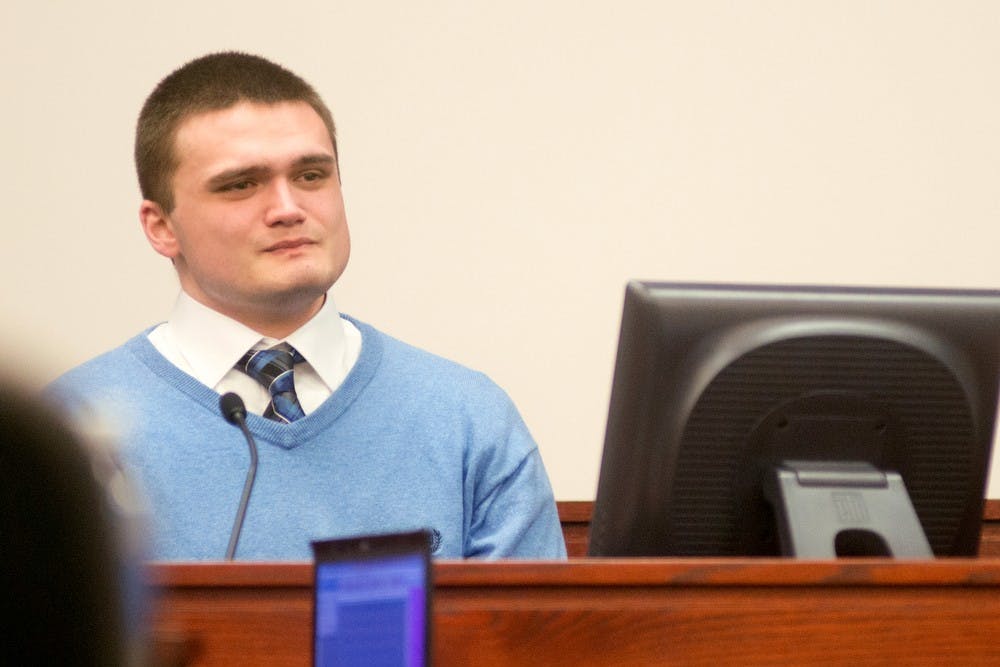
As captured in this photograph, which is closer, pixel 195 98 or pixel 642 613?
pixel 642 613

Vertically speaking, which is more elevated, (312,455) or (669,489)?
(312,455)

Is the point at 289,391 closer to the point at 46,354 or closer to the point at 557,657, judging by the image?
the point at 557,657

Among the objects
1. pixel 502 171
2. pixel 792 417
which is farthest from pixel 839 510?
pixel 502 171

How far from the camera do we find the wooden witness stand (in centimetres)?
91

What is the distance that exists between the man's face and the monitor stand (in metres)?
0.78

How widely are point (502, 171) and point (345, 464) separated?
94 cm

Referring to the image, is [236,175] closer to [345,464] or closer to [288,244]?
[288,244]

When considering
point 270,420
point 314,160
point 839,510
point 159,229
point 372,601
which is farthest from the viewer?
point 159,229

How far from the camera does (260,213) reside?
1.65 metres

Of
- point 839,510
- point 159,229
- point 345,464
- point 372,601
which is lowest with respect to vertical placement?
point 372,601

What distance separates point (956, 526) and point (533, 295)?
134 centimetres

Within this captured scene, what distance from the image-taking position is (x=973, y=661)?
921mm

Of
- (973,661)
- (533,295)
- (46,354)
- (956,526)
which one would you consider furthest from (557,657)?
(533,295)

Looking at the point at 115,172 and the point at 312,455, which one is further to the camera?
the point at 115,172
